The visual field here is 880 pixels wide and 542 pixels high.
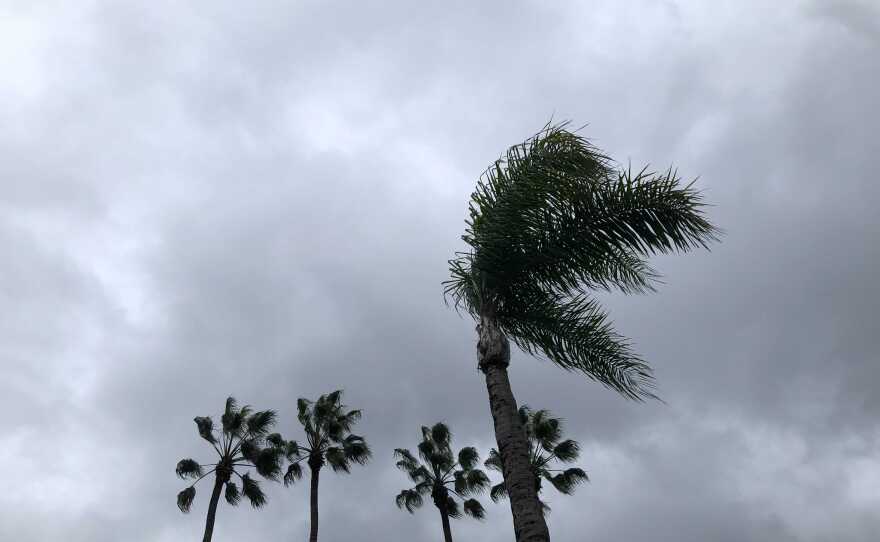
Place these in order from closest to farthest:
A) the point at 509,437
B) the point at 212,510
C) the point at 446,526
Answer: the point at 509,437, the point at 212,510, the point at 446,526

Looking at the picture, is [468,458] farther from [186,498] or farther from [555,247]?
[555,247]

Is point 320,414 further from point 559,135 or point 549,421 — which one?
point 559,135

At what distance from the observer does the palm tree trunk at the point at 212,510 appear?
27781mm

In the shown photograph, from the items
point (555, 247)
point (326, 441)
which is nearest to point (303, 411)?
point (326, 441)

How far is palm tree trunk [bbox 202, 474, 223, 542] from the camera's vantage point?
27.8 meters

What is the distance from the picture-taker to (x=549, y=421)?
32.4 meters

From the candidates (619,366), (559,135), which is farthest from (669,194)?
(619,366)

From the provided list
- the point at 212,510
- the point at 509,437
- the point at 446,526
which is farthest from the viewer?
the point at 446,526

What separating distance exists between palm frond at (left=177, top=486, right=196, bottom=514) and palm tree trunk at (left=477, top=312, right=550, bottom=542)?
2448 centimetres

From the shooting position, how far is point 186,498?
99.8 ft

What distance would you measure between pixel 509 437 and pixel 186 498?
2532 cm

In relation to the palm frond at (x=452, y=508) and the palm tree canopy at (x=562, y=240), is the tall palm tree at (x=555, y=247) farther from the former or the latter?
the palm frond at (x=452, y=508)

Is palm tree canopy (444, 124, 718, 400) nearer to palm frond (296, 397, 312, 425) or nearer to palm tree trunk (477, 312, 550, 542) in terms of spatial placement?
palm tree trunk (477, 312, 550, 542)

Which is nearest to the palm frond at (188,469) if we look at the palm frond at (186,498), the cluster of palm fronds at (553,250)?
the palm frond at (186,498)
